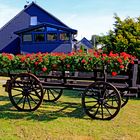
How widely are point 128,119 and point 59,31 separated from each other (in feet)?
82.0

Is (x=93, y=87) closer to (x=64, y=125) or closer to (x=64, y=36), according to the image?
(x=64, y=125)

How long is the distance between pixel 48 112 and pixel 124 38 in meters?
4.66

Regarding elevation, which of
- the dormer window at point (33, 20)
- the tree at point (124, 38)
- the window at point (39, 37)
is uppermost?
the dormer window at point (33, 20)

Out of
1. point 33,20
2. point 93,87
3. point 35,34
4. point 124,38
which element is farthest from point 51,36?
point 93,87

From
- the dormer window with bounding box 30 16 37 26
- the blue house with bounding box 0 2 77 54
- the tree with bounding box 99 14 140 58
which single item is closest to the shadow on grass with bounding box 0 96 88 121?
the tree with bounding box 99 14 140 58

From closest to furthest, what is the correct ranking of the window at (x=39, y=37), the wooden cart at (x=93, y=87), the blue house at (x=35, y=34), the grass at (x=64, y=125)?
1. the grass at (x=64, y=125)
2. the wooden cart at (x=93, y=87)
3. the blue house at (x=35, y=34)
4. the window at (x=39, y=37)

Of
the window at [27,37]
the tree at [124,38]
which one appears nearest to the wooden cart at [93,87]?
the tree at [124,38]

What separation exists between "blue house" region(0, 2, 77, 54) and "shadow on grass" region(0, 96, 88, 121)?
22640mm

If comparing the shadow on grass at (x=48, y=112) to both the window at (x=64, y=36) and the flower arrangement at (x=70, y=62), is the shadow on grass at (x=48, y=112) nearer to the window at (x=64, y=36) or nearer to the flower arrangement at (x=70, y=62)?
the flower arrangement at (x=70, y=62)

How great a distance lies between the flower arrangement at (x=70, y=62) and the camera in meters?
7.57

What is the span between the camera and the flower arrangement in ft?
24.8

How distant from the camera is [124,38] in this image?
11.2 metres

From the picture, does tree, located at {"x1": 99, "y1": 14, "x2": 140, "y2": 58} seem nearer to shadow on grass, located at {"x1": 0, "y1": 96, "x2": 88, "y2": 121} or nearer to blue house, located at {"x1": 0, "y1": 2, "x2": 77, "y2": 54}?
shadow on grass, located at {"x1": 0, "y1": 96, "x2": 88, "y2": 121}

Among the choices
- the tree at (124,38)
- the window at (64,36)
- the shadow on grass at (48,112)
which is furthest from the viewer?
the window at (64,36)
